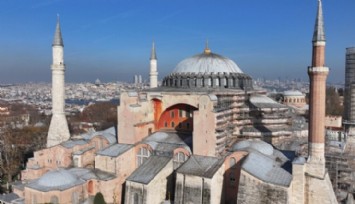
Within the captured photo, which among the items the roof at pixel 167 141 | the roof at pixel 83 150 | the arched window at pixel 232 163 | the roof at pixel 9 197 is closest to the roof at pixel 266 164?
the arched window at pixel 232 163

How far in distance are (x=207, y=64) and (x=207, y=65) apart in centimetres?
7

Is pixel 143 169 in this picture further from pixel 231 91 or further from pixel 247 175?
pixel 231 91

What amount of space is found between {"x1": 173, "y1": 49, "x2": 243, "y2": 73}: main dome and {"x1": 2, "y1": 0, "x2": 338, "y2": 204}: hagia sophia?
67 millimetres

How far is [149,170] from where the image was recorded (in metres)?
15.9

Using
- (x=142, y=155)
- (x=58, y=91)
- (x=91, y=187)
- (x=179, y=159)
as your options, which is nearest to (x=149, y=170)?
(x=179, y=159)

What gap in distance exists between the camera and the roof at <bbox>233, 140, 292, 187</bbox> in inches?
520

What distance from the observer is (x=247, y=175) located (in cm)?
1325

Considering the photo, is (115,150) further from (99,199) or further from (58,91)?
(58,91)

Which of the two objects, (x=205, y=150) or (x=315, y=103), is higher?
(x=315, y=103)

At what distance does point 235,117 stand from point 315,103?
5.60m

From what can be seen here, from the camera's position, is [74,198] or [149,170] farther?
[149,170]

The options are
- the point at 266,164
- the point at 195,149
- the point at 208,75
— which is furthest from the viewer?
the point at 208,75

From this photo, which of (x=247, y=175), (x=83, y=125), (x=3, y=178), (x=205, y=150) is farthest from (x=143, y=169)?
(x=83, y=125)

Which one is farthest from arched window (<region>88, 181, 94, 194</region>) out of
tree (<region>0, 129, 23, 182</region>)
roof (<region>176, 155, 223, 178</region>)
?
tree (<region>0, 129, 23, 182</region>)
